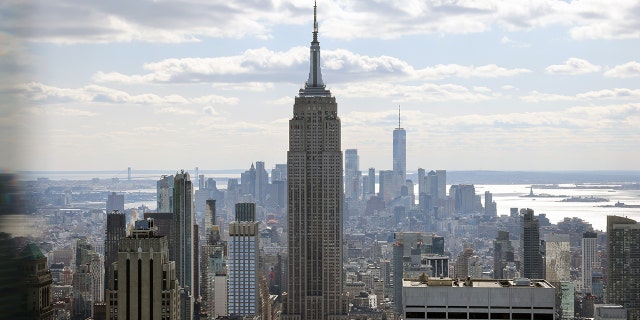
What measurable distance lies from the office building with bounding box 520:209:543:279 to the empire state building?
586 centimetres

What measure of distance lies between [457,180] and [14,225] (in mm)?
22908

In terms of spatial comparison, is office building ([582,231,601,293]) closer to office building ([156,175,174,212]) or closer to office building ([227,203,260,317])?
office building ([227,203,260,317])

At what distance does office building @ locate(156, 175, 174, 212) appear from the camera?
18.7m

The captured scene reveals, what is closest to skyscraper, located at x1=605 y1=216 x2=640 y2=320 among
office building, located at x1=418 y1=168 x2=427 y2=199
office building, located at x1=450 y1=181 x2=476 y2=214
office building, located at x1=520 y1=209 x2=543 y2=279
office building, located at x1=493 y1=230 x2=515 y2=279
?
office building, located at x1=520 y1=209 x2=543 y2=279

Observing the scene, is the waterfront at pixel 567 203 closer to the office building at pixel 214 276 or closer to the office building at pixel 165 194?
the office building at pixel 214 276

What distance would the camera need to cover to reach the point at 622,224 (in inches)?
733

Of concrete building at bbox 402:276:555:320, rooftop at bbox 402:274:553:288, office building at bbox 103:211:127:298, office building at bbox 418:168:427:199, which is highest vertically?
office building at bbox 418:168:427:199

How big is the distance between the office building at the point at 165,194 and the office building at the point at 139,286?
8092mm

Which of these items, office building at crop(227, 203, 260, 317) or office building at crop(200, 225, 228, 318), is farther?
office building at crop(227, 203, 260, 317)

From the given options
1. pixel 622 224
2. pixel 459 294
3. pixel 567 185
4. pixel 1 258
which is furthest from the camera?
pixel 622 224

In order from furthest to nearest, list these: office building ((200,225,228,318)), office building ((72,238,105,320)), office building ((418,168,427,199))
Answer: office building ((418,168,427,199)) < office building ((200,225,228,318)) < office building ((72,238,105,320))

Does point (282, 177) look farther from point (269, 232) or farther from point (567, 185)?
point (567, 185)

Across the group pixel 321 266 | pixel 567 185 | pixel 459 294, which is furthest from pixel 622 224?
pixel 459 294

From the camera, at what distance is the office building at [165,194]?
18.7 metres
